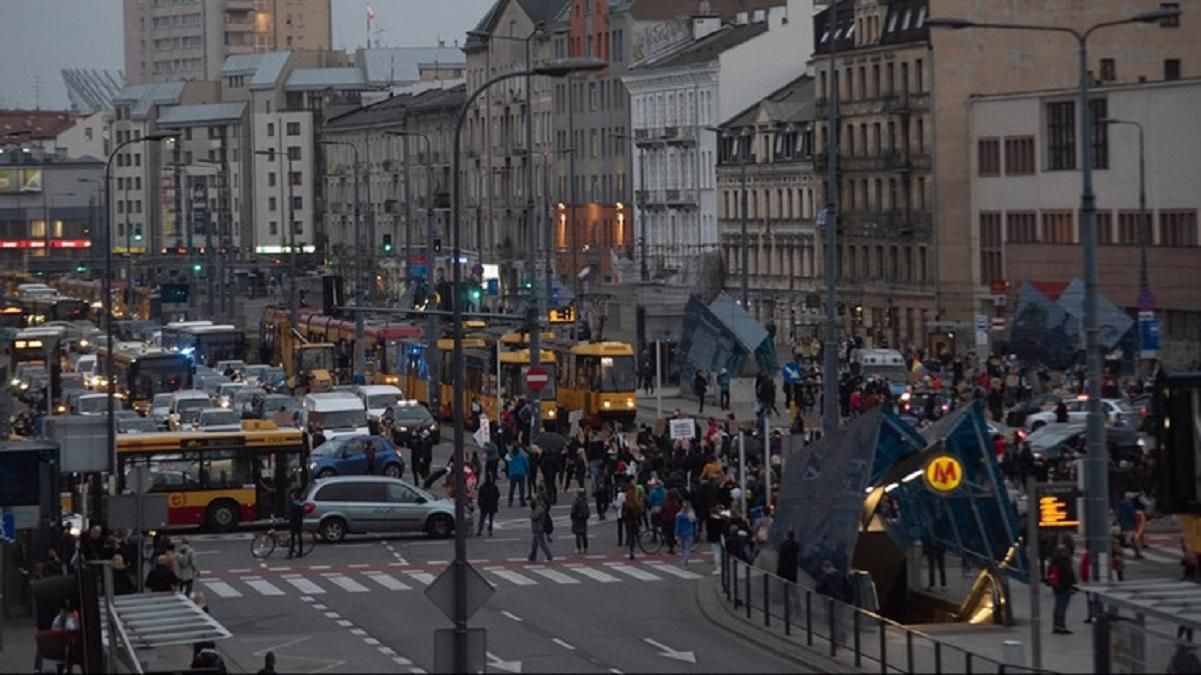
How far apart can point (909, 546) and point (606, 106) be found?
347ft

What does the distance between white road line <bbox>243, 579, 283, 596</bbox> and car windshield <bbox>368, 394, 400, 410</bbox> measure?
31.2 meters

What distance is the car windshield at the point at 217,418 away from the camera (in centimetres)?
7019

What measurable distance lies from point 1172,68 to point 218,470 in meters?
52.6

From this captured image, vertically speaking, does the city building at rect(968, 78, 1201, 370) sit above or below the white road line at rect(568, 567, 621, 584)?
above

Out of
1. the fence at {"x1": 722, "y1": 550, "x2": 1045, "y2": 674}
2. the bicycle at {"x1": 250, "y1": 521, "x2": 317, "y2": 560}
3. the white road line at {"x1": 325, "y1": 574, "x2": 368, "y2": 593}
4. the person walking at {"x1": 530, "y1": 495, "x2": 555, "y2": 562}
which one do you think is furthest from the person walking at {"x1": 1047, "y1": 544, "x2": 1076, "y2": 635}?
the bicycle at {"x1": 250, "y1": 521, "x2": 317, "y2": 560}

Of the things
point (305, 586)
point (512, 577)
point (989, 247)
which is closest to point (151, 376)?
point (989, 247)

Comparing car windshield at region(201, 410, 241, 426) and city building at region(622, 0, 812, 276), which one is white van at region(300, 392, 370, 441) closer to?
car windshield at region(201, 410, 241, 426)

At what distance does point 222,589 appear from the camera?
46.6 meters

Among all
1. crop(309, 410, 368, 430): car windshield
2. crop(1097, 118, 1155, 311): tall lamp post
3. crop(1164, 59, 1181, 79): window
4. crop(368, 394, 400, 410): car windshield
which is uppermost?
crop(1164, 59, 1181, 79): window

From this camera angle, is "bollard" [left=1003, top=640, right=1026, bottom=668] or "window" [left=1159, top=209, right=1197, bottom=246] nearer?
"bollard" [left=1003, top=640, right=1026, bottom=668]

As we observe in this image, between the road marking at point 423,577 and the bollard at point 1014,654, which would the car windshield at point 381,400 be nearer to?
the road marking at point 423,577

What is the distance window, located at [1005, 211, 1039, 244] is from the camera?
319 feet

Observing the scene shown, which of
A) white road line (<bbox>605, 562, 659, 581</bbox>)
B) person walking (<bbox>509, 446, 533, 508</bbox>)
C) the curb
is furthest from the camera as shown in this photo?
person walking (<bbox>509, 446, 533, 508</bbox>)

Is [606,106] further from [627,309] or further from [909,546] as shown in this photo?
[909,546]
